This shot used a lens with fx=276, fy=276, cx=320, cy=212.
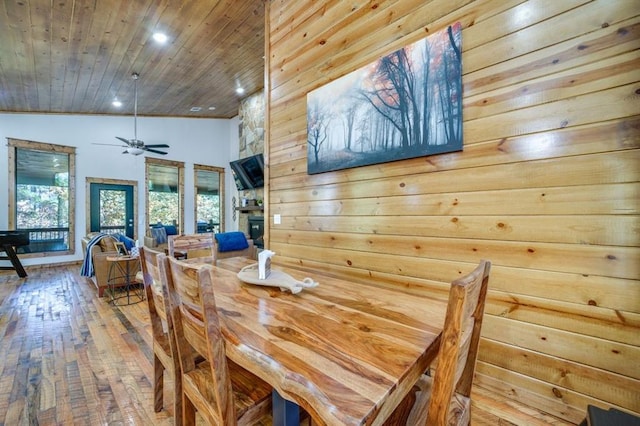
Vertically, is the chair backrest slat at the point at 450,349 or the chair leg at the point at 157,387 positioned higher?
the chair backrest slat at the point at 450,349

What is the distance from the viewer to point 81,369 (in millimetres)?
2072

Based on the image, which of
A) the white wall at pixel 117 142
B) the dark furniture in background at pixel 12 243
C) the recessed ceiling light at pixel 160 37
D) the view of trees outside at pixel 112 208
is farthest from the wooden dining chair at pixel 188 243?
the view of trees outside at pixel 112 208

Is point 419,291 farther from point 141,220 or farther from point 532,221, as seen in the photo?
point 141,220

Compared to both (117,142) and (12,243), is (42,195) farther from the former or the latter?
(117,142)

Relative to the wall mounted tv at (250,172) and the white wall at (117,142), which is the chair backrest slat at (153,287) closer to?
the wall mounted tv at (250,172)

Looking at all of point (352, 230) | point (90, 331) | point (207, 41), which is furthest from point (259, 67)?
point (90, 331)

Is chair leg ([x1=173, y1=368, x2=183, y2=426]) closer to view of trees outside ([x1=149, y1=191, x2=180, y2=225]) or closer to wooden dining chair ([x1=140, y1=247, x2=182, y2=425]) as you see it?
wooden dining chair ([x1=140, y1=247, x2=182, y2=425])

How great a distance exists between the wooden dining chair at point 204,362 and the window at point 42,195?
7287 millimetres

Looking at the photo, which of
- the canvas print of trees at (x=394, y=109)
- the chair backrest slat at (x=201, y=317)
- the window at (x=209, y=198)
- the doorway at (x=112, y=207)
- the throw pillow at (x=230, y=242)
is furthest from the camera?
the window at (x=209, y=198)

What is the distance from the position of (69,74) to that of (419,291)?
20.4ft

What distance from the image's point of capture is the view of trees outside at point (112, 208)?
22.5 feet

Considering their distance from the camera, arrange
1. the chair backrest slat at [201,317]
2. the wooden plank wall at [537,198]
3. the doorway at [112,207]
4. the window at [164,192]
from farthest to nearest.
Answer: the window at [164,192], the doorway at [112,207], the wooden plank wall at [537,198], the chair backrest slat at [201,317]

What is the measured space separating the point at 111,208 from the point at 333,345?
8.14m

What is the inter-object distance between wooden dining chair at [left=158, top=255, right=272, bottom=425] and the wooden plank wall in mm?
1305
